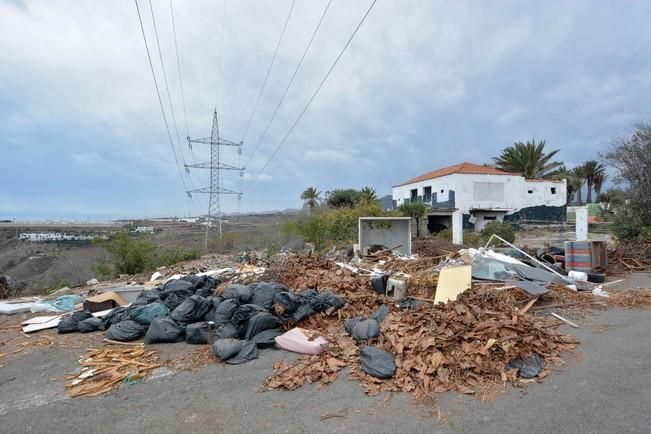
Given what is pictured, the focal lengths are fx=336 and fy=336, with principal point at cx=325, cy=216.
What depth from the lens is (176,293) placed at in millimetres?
5852

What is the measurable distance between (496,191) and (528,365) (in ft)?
96.1

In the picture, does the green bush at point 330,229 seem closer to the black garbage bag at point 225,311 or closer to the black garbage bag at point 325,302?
the black garbage bag at point 325,302

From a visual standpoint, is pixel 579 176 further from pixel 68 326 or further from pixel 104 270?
pixel 68 326

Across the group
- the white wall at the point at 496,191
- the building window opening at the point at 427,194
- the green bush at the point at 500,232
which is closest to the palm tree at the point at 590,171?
the white wall at the point at 496,191

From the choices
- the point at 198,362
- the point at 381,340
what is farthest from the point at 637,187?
the point at 198,362

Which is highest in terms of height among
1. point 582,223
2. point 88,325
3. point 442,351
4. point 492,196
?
point 492,196

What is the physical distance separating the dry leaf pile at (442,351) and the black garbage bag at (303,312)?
0.49m

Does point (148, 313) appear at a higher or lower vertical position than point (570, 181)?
lower

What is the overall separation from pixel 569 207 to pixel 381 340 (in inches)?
1423

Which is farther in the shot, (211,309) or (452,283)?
(452,283)

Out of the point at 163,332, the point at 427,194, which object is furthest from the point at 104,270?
the point at 427,194

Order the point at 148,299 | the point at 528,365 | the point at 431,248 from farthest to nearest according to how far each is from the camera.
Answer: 1. the point at 431,248
2. the point at 148,299
3. the point at 528,365

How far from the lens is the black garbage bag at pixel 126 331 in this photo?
15.0ft

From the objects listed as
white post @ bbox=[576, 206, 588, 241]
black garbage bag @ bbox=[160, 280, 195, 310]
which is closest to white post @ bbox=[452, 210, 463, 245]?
white post @ bbox=[576, 206, 588, 241]
